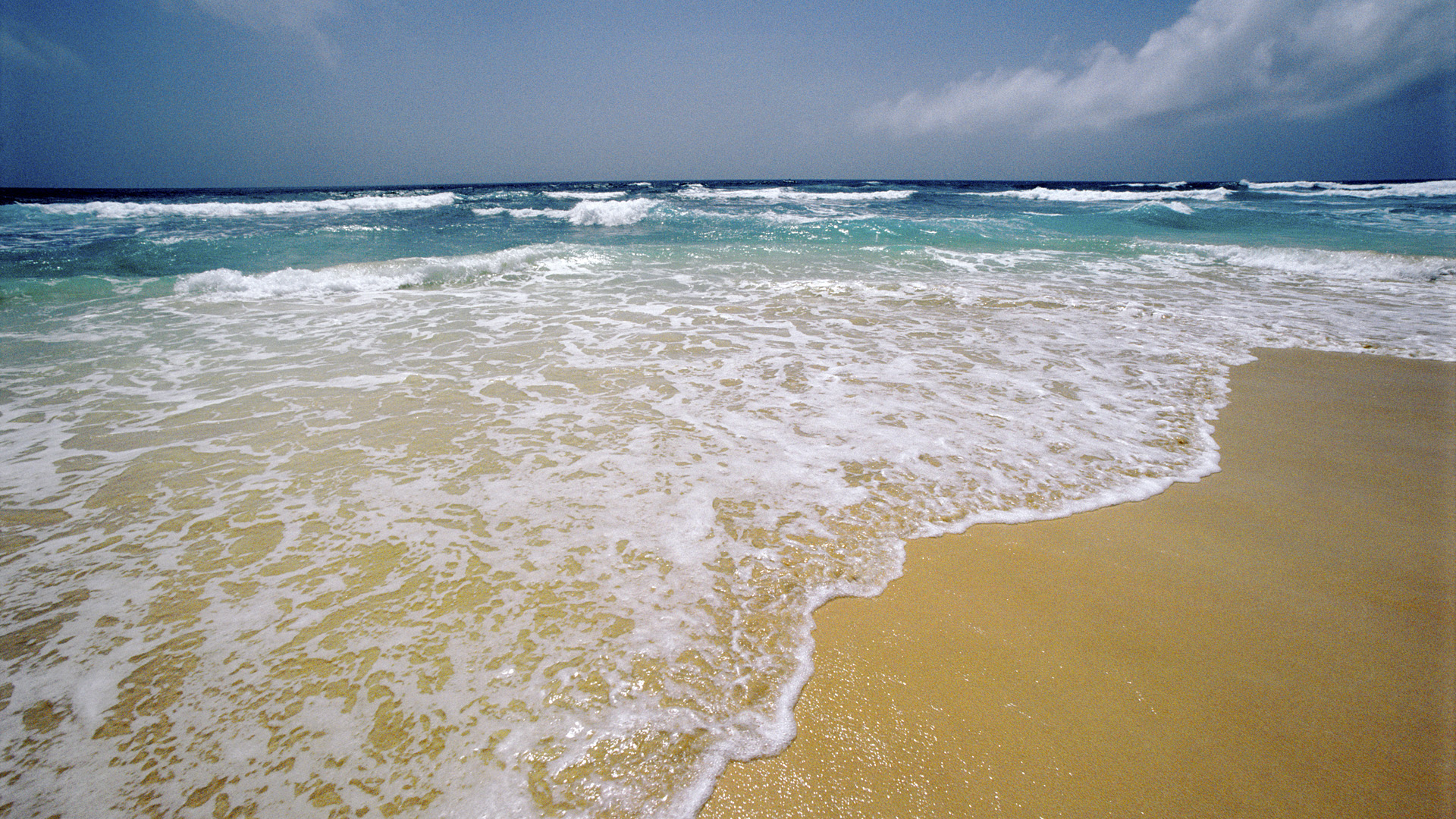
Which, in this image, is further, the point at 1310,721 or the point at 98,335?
the point at 98,335

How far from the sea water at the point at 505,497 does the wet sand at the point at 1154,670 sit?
0.18 metres

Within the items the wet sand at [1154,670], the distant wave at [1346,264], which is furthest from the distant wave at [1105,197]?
the wet sand at [1154,670]

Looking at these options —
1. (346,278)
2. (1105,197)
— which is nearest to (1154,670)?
(346,278)

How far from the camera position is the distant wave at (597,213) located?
65.3 ft

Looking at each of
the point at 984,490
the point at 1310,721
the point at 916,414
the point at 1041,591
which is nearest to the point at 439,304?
the point at 916,414

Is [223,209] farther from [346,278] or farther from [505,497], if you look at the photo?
[505,497]

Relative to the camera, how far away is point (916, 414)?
150 inches

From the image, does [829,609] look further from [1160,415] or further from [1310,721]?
[1160,415]

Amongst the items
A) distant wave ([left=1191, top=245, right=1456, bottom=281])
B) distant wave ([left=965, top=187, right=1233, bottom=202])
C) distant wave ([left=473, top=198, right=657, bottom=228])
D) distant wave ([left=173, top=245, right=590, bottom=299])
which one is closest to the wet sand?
distant wave ([left=173, top=245, right=590, bottom=299])

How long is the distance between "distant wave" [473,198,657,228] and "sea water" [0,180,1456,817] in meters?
12.8

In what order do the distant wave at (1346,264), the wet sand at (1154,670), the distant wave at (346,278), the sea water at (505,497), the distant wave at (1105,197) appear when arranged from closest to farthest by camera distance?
1. the wet sand at (1154,670)
2. the sea water at (505,497)
3. the distant wave at (346,278)
4. the distant wave at (1346,264)
5. the distant wave at (1105,197)

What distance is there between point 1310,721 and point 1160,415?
8.53 feet

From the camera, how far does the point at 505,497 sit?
2867 mm

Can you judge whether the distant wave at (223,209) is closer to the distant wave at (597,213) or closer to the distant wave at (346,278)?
the distant wave at (597,213)
